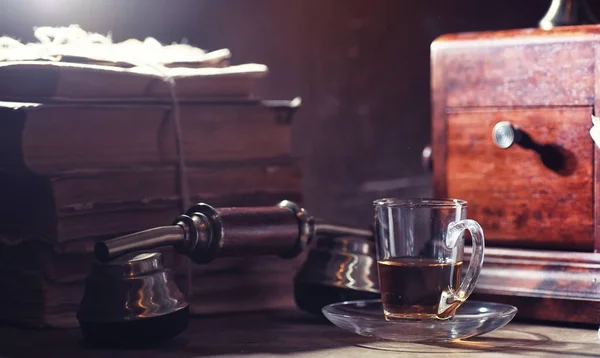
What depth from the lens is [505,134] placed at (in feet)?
3.37

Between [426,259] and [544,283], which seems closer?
[426,259]

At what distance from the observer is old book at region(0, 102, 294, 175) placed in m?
0.97

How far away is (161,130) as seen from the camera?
106cm

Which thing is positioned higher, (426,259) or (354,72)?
(354,72)

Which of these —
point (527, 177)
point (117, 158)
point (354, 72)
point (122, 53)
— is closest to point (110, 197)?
point (117, 158)

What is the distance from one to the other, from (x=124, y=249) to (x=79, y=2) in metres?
0.51

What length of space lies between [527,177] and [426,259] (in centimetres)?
20

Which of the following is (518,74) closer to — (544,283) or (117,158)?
(544,283)

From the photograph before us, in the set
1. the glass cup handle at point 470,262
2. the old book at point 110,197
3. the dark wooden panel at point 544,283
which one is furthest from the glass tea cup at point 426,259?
the old book at point 110,197

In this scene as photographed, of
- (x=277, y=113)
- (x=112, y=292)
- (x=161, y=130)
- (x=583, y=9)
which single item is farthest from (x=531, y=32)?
(x=112, y=292)

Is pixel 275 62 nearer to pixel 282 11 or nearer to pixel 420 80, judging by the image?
pixel 282 11

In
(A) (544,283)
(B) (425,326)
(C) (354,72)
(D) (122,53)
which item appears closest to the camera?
(B) (425,326)

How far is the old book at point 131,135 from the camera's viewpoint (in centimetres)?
97

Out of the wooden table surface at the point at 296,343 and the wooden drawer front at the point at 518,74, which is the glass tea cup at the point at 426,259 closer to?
the wooden table surface at the point at 296,343
